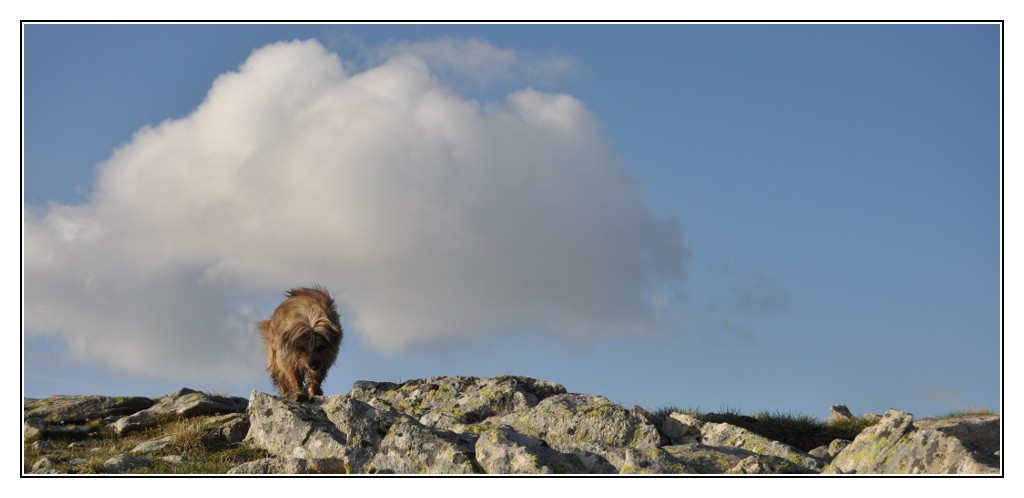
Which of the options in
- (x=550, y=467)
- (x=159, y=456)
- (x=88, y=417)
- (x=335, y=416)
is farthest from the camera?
(x=88, y=417)

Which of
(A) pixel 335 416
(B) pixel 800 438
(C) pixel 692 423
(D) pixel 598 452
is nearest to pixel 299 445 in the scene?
(A) pixel 335 416

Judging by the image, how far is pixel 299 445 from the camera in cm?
1305

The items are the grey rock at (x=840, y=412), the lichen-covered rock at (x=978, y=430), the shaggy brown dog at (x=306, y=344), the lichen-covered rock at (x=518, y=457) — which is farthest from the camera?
the grey rock at (x=840, y=412)

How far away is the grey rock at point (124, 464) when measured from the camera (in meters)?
12.5

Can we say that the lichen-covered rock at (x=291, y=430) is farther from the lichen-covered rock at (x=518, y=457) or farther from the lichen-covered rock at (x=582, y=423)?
the lichen-covered rock at (x=582, y=423)

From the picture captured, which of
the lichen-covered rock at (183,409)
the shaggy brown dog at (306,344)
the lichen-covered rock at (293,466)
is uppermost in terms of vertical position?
the shaggy brown dog at (306,344)

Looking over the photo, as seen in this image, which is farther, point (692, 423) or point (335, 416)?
point (692, 423)

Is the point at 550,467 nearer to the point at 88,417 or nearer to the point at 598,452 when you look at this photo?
the point at 598,452

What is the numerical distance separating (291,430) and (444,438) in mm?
3080

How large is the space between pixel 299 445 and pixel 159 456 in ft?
7.59

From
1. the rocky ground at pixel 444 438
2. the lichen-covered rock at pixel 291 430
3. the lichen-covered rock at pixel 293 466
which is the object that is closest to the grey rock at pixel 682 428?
the rocky ground at pixel 444 438

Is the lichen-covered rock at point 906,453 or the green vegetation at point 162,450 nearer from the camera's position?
the lichen-covered rock at point 906,453

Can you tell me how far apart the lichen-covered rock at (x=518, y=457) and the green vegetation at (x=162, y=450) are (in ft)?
12.8

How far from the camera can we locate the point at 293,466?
36.4 ft
